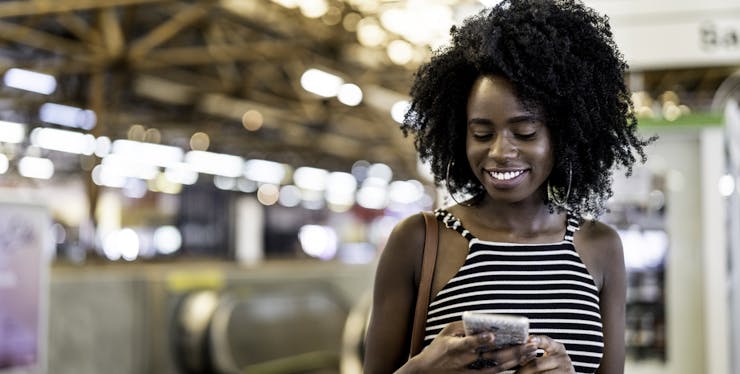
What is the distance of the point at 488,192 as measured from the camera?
1632mm

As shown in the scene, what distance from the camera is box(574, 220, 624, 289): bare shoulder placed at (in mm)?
1679

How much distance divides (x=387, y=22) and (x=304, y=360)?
480 centimetres

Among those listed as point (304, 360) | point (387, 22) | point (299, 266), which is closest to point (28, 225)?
point (304, 360)

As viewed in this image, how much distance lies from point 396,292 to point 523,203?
0.29 meters

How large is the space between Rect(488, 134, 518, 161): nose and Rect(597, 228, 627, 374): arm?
30 cm

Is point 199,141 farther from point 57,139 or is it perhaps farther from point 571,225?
point 571,225

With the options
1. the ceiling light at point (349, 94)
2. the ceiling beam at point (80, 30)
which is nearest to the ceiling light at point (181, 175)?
the ceiling light at point (349, 94)

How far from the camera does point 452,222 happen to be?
167 centimetres

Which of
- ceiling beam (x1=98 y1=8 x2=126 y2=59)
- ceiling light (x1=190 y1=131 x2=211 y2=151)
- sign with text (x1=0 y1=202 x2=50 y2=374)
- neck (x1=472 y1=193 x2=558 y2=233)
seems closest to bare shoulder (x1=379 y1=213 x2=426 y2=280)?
neck (x1=472 y1=193 x2=558 y2=233)

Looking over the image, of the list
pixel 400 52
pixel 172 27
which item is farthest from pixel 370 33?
pixel 172 27

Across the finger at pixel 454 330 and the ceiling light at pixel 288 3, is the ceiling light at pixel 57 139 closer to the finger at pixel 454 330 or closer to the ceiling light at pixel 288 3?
the ceiling light at pixel 288 3

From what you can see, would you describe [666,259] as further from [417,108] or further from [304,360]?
[304,360]

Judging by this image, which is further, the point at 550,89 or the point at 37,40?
the point at 37,40

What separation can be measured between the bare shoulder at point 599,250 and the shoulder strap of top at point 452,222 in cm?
21
